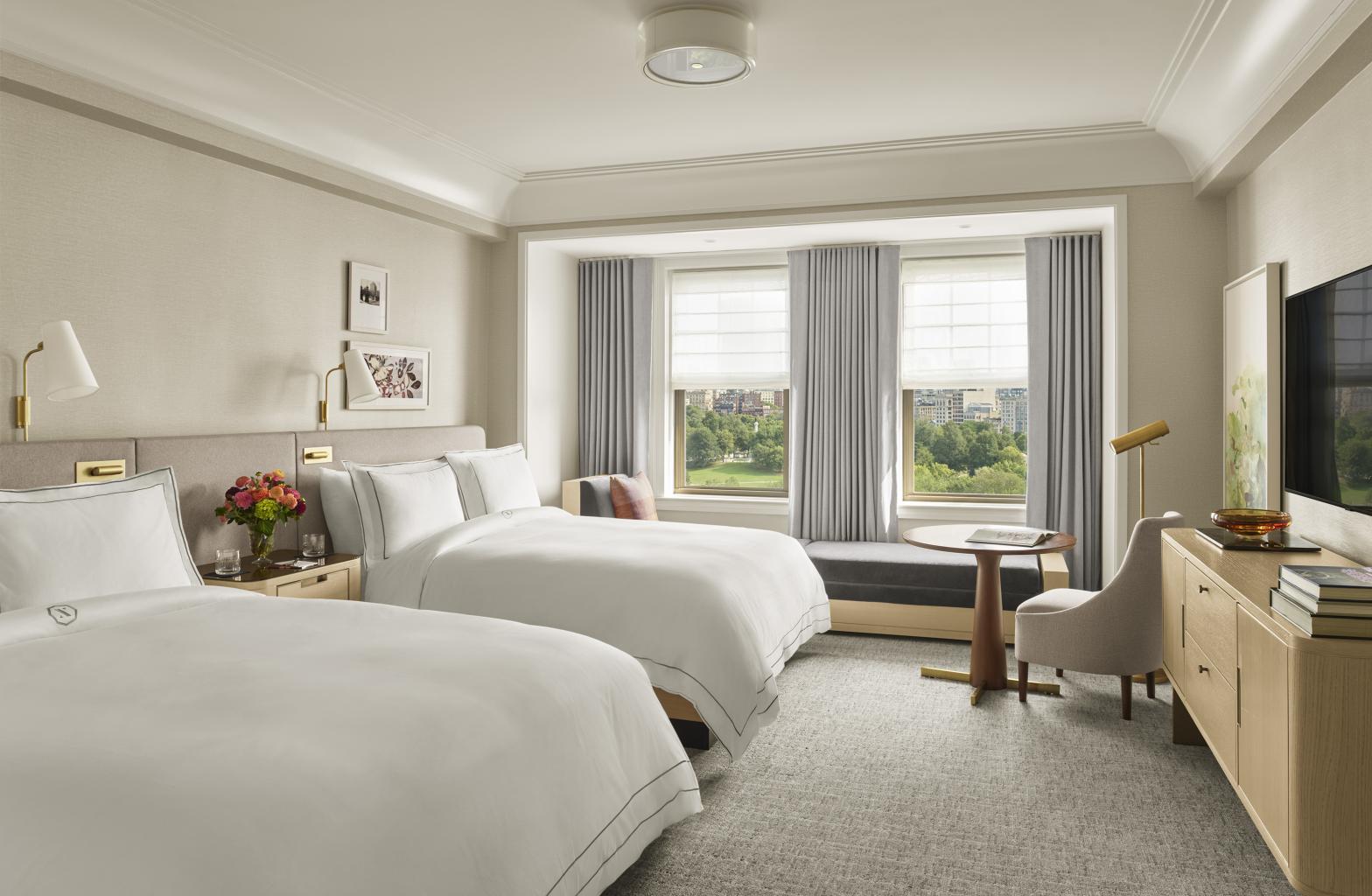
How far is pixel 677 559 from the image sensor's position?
3.72m

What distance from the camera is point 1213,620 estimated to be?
2.75 meters

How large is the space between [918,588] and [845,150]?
2.40 meters

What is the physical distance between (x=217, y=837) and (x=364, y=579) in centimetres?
275

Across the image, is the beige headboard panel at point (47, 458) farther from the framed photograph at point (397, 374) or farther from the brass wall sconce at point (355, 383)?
the framed photograph at point (397, 374)

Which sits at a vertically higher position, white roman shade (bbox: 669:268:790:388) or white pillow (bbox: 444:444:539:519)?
white roman shade (bbox: 669:268:790:388)

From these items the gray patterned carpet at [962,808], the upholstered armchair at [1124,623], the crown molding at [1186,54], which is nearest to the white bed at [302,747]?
the gray patterned carpet at [962,808]

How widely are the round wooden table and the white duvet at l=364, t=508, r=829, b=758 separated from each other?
724mm

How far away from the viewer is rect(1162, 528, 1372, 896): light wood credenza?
6.51 ft

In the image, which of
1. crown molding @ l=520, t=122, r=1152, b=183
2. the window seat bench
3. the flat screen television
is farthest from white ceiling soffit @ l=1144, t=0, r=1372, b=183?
the window seat bench

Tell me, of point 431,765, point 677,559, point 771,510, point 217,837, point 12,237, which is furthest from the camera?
point 771,510

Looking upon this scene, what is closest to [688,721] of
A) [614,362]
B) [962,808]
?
[962,808]

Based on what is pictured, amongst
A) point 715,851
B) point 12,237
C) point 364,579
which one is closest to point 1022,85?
point 715,851

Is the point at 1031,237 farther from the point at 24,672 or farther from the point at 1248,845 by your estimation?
the point at 24,672

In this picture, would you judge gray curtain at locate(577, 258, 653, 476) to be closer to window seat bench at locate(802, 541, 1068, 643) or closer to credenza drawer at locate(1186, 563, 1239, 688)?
window seat bench at locate(802, 541, 1068, 643)
